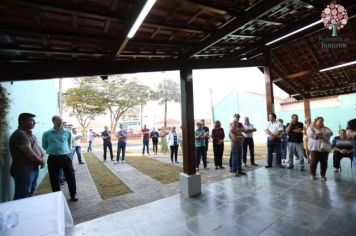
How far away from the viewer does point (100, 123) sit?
2176 inches

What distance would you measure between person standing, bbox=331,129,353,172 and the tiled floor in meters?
1.13

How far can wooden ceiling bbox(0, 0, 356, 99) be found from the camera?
2588mm

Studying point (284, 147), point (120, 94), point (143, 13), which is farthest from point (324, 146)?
point (120, 94)

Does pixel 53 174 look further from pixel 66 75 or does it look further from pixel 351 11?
pixel 351 11

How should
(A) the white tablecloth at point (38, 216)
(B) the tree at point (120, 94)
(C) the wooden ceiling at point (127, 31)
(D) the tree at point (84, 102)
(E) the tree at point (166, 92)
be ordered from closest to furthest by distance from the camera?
(A) the white tablecloth at point (38, 216), (C) the wooden ceiling at point (127, 31), (D) the tree at point (84, 102), (B) the tree at point (120, 94), (E) the tree at point (166, 92)

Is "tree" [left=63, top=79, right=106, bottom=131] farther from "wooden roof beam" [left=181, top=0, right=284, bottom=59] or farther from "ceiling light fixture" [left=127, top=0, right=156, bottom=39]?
"ceiling light fixture" [left=127, top=0, right=156, bottom=39]

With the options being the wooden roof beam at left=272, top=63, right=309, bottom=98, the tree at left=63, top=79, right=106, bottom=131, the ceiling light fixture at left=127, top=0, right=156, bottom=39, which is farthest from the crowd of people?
the tree at left=63, top=79, right=106, bottom=131

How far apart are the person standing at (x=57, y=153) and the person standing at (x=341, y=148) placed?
7.01m

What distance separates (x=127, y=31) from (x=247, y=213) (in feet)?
11.3

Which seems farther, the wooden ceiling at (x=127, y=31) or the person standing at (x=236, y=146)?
the person standing at (x=236, y=146)

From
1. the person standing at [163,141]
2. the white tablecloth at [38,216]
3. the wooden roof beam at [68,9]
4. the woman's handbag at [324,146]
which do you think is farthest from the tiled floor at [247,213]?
the person standing at [163,141]

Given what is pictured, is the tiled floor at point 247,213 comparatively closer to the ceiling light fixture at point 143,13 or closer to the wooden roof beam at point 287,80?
the ceiling light fixture at point 143,13

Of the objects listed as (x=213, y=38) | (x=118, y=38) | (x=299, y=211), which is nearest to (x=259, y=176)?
(x=299, y=211)

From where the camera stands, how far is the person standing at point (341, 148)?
5930mm
